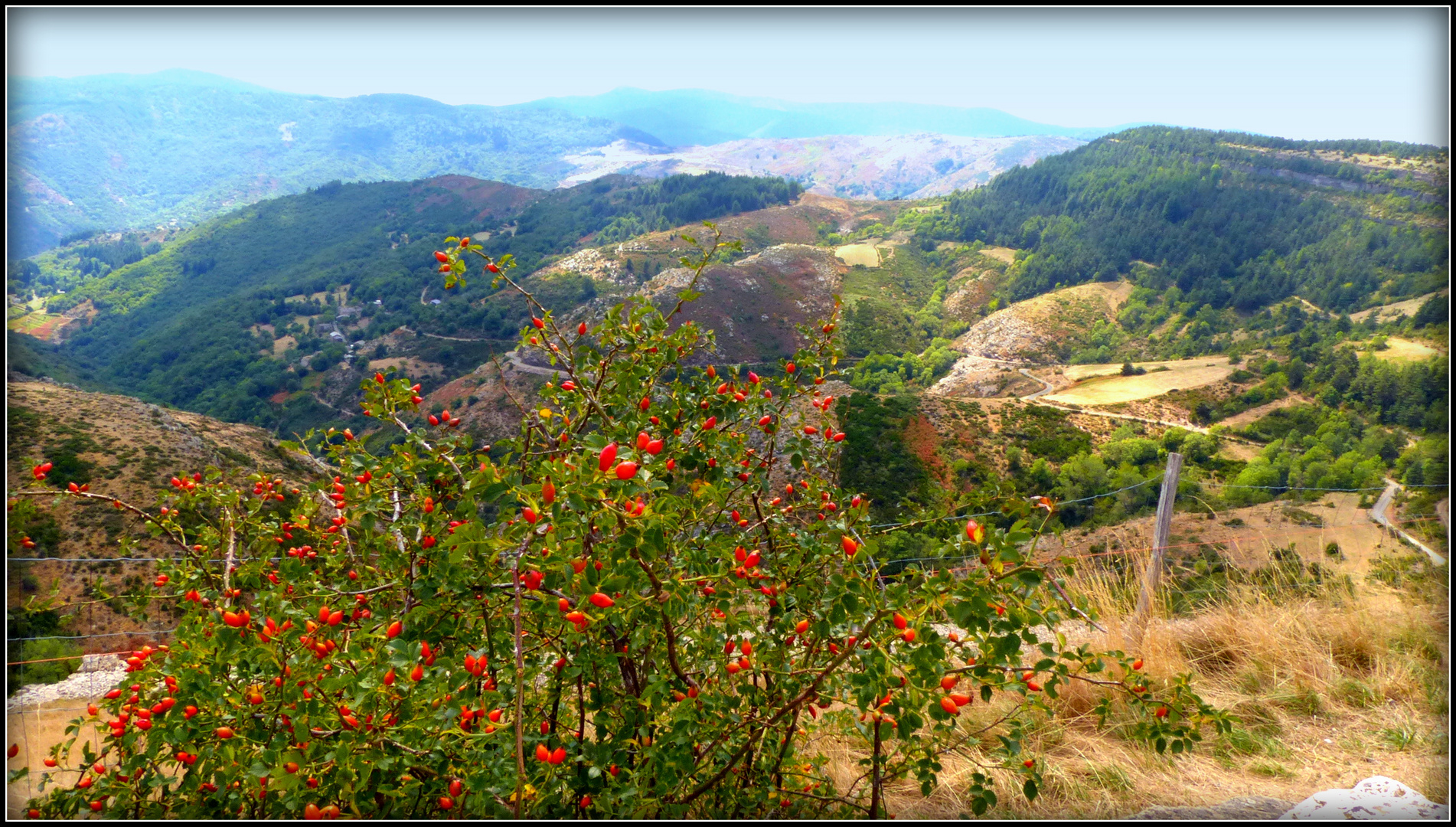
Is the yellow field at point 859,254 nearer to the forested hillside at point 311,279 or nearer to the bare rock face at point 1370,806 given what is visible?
the forested hillside at point 311,279

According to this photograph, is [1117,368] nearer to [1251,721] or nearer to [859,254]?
[859,254]

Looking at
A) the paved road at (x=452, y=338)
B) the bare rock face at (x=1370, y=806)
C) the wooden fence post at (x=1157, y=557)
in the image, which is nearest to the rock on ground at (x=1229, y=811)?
the bare rock face at (x=1370, y=806)

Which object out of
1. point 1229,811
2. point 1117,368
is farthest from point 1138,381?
point 1229,811

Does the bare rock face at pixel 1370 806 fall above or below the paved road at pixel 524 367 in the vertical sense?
above

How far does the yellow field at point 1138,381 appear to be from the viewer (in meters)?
44.1

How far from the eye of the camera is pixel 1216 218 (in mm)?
72438

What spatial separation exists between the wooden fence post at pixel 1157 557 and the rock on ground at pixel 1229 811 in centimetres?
180

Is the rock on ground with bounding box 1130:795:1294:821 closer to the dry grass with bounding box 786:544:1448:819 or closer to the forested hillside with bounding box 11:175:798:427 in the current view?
the dry grass with bounding box 786:544:1448:819

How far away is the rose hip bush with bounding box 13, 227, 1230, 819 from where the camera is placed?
1.35 metres

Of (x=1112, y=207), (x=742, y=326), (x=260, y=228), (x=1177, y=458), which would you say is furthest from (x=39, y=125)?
(x=1177, y=458)

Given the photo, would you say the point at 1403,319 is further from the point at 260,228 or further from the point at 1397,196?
the point at 260,228

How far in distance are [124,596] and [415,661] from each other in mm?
2230

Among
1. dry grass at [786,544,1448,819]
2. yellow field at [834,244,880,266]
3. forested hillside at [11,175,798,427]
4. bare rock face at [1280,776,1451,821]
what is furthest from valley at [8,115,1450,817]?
yellow field at [834,244,880,266]

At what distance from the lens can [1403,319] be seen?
48.2 m
